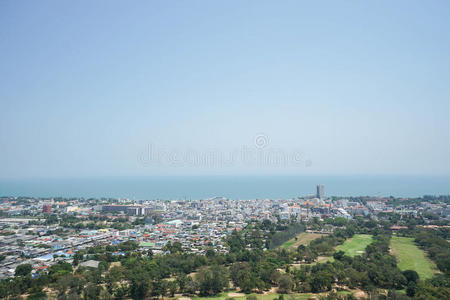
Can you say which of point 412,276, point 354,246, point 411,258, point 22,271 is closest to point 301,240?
point 354,246

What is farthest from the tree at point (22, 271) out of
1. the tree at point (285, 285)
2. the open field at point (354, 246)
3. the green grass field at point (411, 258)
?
the green grass field at point (411, 258)

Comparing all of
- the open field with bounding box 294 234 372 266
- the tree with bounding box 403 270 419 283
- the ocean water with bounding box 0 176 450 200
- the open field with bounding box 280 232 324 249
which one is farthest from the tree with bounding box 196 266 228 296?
Result: the ocean water with bounding box 0 176 450 200

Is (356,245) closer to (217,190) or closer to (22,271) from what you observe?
(22,271)

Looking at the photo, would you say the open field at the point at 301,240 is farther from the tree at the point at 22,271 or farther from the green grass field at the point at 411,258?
the tree at the point at 22,271

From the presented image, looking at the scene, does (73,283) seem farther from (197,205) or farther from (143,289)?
(197,205)

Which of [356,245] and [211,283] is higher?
[211,283]

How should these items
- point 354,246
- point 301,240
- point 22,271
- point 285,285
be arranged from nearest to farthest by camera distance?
point 285,285
point 22,271
point 354,246
point 301,240
